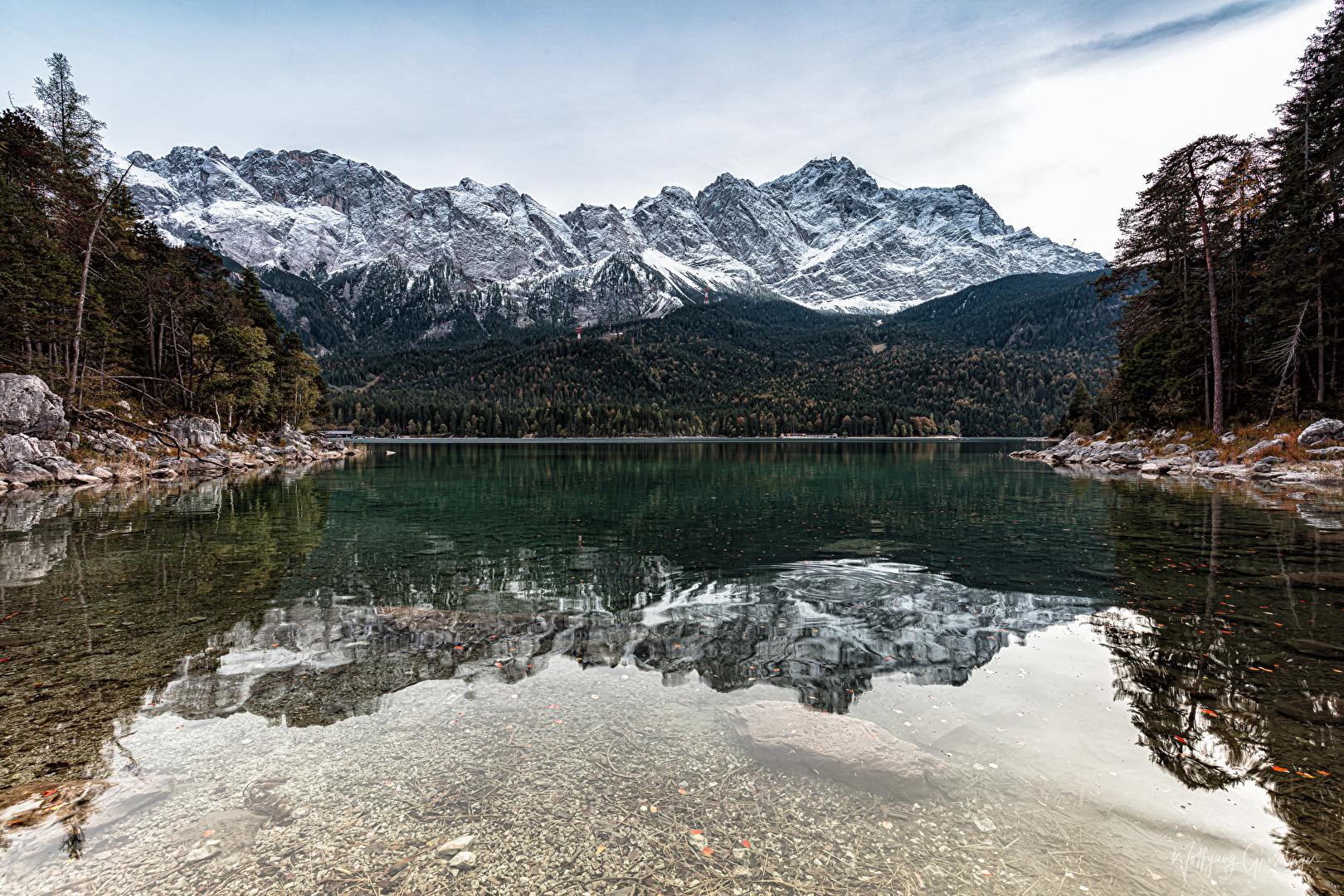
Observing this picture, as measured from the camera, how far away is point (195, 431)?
52.7 metres

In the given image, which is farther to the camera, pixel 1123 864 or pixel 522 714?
pixel 522 714

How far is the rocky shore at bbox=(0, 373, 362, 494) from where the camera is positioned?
3475 cm

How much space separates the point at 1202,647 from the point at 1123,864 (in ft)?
24.7

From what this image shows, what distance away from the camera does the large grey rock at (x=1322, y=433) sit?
3644cm

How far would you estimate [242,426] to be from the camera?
231 feet

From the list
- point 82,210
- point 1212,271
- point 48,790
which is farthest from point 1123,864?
point 82,210

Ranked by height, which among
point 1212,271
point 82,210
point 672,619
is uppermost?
point 82,210

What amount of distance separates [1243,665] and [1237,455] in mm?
47101

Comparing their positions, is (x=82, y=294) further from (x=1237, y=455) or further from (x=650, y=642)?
(x=1237, y=455)

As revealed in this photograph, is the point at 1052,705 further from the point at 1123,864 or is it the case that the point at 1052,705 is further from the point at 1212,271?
the point at 1212,271

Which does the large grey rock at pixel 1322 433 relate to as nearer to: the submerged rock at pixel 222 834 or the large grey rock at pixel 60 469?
the submerged rock at pixel 222 834

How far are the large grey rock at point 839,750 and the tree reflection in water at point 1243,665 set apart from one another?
9.33 ft

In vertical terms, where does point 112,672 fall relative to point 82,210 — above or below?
below

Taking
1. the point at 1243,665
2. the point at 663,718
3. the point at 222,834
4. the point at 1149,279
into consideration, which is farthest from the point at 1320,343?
the point at 222,834
